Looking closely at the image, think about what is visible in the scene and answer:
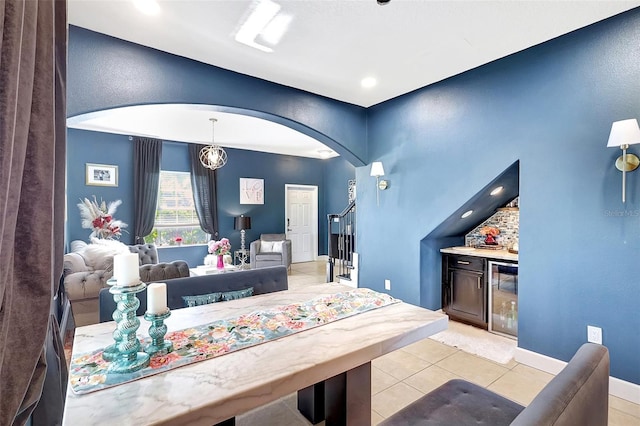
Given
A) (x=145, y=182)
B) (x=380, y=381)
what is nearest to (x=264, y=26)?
(x=380, y=381)

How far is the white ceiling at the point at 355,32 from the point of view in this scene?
2.15 m

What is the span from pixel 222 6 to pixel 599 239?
10.8 feet

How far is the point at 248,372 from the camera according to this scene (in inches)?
46.6

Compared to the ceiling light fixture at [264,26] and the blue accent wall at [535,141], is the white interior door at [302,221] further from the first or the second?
the ceiling light fixture at [264,26]

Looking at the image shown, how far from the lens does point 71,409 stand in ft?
3.16

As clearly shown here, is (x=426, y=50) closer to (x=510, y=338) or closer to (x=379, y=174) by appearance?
(x=379, y=174)

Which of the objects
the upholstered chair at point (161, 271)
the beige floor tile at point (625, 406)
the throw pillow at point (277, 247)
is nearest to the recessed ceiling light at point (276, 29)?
the upholstered chair at point (161, 271)

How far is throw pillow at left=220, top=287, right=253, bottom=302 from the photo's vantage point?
2245 millimetres

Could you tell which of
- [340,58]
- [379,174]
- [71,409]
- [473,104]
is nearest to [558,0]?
[473,104]

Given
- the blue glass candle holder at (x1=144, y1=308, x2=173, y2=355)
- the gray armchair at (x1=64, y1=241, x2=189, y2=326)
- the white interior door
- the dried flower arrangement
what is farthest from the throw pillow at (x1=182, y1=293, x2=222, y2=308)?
the white interior door

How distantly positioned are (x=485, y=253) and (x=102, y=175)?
615 centimetres

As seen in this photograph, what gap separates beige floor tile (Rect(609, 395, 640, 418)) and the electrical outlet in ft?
1.28

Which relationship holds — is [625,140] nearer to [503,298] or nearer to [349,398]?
[503,298]

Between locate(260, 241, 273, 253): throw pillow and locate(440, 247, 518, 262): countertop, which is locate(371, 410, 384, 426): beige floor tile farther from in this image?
locate(260, 241, 273, 253): throw pillow
